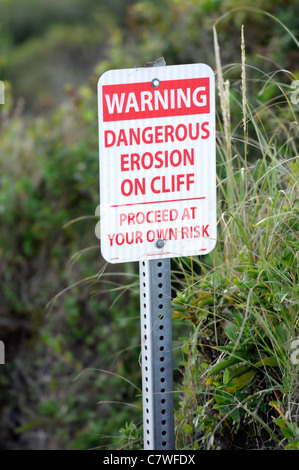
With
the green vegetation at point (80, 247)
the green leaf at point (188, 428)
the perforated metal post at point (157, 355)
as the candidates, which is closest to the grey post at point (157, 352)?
the perforated metal post at point (157, 355)

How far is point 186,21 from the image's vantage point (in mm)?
5184

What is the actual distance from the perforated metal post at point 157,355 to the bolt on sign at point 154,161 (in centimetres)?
7

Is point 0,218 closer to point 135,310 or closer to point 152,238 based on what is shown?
point 135,310

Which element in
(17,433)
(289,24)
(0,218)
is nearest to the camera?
(289,24)

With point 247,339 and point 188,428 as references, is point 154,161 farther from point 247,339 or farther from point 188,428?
point 188,428

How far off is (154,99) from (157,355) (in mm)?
717

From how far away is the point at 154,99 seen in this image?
83.2 inches

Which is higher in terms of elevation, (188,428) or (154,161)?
(154,161)

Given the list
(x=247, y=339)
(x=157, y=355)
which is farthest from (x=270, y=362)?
(x=157, y=355)

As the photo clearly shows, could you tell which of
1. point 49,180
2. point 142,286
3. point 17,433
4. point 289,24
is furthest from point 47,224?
point 142,286

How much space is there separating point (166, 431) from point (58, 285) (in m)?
3.10

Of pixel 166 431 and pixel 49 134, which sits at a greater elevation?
pixel 49 134

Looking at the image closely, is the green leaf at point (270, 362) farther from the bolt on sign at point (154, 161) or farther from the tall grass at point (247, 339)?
the bolt on sign at point (154, 161)

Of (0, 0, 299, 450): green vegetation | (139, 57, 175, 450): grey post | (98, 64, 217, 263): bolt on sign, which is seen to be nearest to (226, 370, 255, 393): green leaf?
(139, 57, 175, 450): grey post
